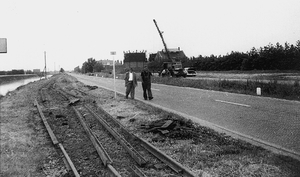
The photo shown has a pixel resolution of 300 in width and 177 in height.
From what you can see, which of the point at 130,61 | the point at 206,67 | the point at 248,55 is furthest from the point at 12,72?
the point at 248,55

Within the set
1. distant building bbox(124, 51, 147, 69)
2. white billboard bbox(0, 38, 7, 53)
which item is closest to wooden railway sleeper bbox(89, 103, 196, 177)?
white billboard bbox(0, 38, 7, 53)

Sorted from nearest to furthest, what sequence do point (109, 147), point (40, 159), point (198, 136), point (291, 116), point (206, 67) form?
point (40, 159) → point (109, 147) → point (198, 136) → point (291, 116) → point (206, 67)

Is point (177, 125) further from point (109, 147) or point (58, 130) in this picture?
point (58, 130)

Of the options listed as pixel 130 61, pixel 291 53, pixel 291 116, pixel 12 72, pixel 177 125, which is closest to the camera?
pixel 177 125

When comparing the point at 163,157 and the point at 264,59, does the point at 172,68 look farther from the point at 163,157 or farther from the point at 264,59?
the point at 163,157

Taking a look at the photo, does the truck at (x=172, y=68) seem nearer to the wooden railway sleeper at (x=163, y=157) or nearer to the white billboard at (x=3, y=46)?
the white billboard at (x=3, y=46)

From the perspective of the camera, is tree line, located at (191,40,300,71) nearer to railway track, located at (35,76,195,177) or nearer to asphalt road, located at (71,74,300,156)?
asphalt road, located at (71,74,300,156)

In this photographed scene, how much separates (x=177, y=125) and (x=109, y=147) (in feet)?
7.50

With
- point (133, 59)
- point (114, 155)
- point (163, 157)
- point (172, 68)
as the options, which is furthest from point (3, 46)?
point (133, 59)

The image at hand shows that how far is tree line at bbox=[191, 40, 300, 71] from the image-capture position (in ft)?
122

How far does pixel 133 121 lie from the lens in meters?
9.45

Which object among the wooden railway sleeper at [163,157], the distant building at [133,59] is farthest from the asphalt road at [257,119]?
the distant building at [133,59]

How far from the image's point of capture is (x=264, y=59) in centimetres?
4144

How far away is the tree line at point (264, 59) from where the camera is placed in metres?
37.1
